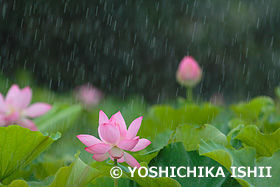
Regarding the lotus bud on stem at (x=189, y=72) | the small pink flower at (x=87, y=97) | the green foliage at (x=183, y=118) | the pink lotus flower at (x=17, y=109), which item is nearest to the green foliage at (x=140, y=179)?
the pink lotus flower at (x=17, y=109)

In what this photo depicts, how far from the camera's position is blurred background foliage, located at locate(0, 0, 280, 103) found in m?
4.09

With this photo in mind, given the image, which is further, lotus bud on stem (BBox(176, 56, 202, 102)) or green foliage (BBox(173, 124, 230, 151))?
lotus bud on stem (BBox(176, 56, 202, 102))

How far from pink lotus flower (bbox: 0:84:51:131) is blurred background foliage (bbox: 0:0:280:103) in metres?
2.90

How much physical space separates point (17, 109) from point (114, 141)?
0.46m

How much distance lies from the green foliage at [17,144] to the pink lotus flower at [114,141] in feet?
0.37

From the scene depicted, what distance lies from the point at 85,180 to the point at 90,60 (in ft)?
12.6

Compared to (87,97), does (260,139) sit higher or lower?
higher

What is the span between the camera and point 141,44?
14.6ft

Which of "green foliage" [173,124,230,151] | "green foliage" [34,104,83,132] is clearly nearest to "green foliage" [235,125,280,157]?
"green foliage" [173,124,230,151]

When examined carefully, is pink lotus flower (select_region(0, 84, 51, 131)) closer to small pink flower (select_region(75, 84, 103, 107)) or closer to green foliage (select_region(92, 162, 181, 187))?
green foliage (select_region(92, 162, 181, 187))

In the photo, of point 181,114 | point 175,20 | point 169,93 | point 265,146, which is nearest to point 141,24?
point 175,20

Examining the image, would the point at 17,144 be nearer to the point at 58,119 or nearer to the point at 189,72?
the point at 58,119

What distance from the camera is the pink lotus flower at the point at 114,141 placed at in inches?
24.2

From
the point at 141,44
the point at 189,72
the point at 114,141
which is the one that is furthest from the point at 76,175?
the point at 141,44
